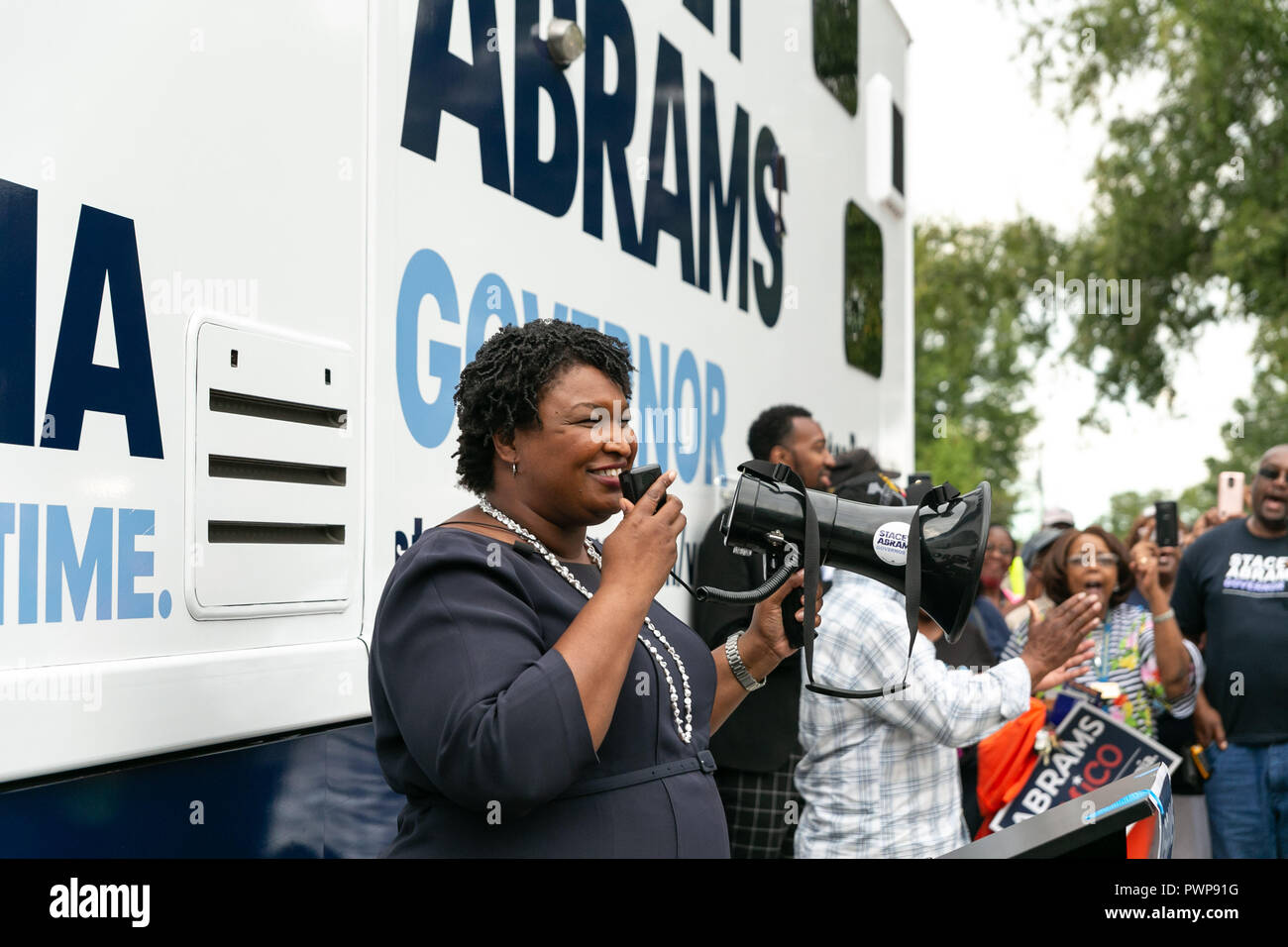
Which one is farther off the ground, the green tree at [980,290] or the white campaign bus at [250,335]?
the green tree at [980,290]

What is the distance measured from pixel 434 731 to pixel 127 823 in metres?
0.37

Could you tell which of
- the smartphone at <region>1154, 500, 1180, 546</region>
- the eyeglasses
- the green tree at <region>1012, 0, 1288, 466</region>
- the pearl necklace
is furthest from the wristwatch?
the green tree at <region>1012, 0, 1288, 466</region>

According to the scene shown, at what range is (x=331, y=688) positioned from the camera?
196 cm

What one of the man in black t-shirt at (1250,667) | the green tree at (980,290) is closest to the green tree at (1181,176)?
the green tree at (980,290)

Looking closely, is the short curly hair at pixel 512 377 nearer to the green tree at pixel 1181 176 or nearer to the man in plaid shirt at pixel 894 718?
the man in plaid shirt at pixel 894 718

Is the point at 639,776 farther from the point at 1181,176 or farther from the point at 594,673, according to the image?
the point at 1181,176

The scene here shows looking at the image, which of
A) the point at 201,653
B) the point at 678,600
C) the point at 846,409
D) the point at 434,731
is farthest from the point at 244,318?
the point at 846,409

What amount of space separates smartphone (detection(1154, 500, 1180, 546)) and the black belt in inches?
143

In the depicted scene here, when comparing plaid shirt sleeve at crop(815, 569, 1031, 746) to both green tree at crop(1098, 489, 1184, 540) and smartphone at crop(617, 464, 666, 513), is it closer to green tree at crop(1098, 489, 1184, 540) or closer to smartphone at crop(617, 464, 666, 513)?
smartphone at crop(617, 464, 666, 513)

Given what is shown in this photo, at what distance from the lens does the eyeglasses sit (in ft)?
16.2

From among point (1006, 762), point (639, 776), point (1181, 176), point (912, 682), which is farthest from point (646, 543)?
point (1181, 176)

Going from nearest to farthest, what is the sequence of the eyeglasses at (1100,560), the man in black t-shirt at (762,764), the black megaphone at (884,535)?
the black megaphone at (884,535), the man in black t-shirt at (762,764), the eyeglasses at (1100,560)

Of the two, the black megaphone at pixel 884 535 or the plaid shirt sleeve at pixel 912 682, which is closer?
the black megaphone at pixel 884 535

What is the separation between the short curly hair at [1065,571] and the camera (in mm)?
5055
